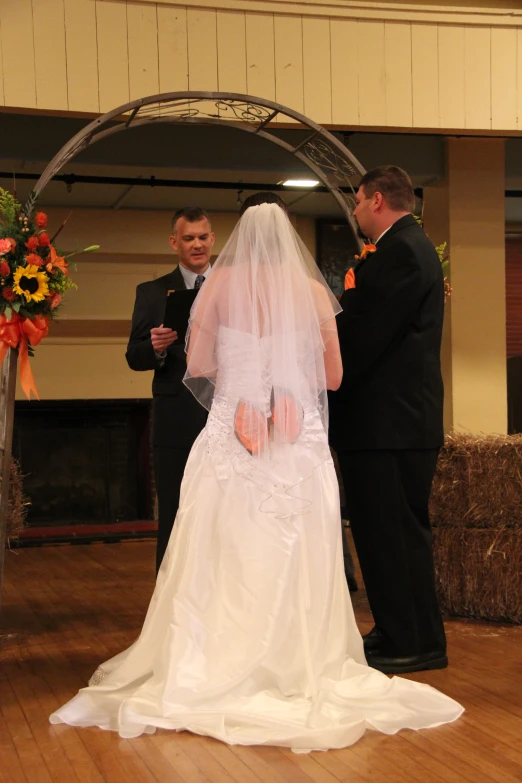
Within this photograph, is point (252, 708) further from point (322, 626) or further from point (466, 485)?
point (466, 485)

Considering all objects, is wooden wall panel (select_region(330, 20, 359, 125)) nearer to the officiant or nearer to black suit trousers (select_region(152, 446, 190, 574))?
the officiant

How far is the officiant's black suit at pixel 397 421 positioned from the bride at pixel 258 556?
0.35m

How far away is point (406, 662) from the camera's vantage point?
12.3 feet

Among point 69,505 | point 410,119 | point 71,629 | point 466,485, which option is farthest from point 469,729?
point 69,505

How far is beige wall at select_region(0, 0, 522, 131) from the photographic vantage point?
17.3ft

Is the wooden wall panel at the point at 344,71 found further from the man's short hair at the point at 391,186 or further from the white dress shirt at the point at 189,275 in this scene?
the man's short hair at the point at 391,186

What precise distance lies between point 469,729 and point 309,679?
0.55 meters

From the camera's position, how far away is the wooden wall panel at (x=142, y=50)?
214 inches

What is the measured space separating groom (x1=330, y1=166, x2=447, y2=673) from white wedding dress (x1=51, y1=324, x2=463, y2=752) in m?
0.45

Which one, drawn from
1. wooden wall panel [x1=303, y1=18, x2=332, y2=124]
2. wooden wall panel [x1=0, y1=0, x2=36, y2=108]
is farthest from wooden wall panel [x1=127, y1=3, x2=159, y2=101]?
wooden wall panel [x1=303, y1=18, x2=332, y2=124]

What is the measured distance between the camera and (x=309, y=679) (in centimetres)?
312

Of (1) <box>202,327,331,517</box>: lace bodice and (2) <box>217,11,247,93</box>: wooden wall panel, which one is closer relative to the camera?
(1) <box>202,327,331,517</box>: lace bodice

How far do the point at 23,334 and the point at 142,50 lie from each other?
225cm

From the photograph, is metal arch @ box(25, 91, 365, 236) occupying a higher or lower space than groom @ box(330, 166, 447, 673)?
higher
